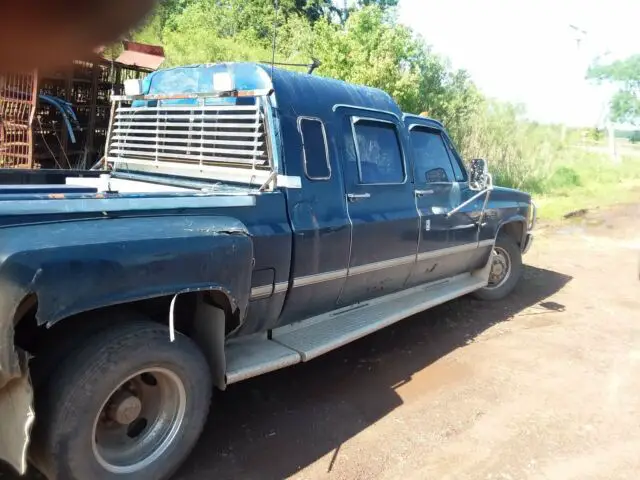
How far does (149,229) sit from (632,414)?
11.5 ft

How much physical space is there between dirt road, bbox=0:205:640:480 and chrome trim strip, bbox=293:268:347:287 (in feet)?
2.75

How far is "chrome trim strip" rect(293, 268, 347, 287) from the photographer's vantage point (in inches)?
139

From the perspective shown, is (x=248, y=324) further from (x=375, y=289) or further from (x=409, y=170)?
(x=409, y=170)

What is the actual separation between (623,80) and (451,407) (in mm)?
37734

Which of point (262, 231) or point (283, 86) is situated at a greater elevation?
point (283, 86)

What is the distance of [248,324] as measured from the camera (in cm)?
335

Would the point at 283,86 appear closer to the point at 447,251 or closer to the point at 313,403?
the point at 313,403

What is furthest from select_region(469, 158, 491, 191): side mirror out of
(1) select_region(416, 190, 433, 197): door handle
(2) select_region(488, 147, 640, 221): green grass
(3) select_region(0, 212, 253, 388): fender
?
(2) select_region(488, 147, 640, 221): green grass

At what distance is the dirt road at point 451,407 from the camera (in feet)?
10.4

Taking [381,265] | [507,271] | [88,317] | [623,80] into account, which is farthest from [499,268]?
[623,80]

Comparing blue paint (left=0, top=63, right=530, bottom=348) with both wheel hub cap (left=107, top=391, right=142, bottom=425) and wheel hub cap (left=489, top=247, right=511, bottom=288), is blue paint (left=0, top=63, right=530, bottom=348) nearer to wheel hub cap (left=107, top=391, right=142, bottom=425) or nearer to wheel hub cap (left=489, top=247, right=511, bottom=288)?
wheel hub cap (left=107, top=391, right=142, bottom=425)

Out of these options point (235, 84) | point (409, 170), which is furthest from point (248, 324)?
point (409, 170)

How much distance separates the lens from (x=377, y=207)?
13.5ft

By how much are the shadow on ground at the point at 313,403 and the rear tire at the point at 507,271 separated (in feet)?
2.42
